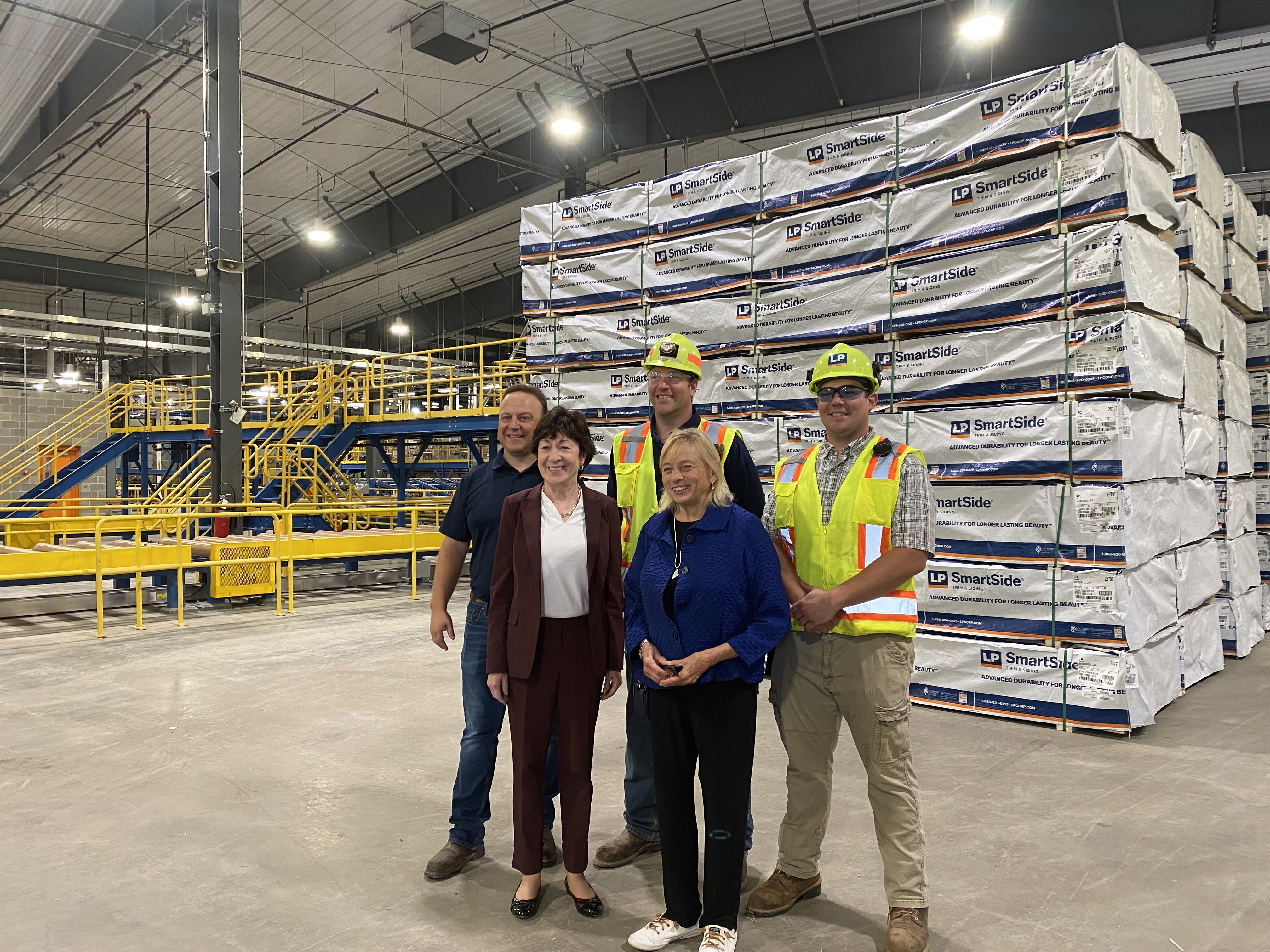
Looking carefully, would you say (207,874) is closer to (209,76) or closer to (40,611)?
(40,611)

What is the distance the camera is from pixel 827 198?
759 centimetres

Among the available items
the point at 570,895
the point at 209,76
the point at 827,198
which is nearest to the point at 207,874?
the point at 570,895

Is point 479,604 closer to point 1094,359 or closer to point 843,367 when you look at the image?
point 843,367

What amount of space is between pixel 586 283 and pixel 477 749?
5.98m

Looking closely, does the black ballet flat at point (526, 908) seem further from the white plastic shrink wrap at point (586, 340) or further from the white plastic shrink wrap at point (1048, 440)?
the white plastic shrink wrap at point (586, 340)

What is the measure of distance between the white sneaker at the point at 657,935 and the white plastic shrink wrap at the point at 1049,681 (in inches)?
137

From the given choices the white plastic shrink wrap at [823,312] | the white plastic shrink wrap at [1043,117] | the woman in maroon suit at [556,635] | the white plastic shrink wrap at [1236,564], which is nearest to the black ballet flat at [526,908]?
the woman in maroon suit at [556,635]

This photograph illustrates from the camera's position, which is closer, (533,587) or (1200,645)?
(533,587)

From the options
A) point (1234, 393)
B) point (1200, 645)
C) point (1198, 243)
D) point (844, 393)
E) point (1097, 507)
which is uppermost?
point (1198, 243)

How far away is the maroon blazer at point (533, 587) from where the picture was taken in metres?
3.41

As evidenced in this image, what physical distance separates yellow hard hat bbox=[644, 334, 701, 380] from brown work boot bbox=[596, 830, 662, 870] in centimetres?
209

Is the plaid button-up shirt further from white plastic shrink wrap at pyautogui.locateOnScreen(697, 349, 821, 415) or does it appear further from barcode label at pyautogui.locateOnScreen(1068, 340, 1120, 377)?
white plastic shrink wrap at pyautogui.locateOnScreen(697, 349, 821, 415)

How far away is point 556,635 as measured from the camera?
343 cm

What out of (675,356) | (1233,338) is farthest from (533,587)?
(1233,338)
